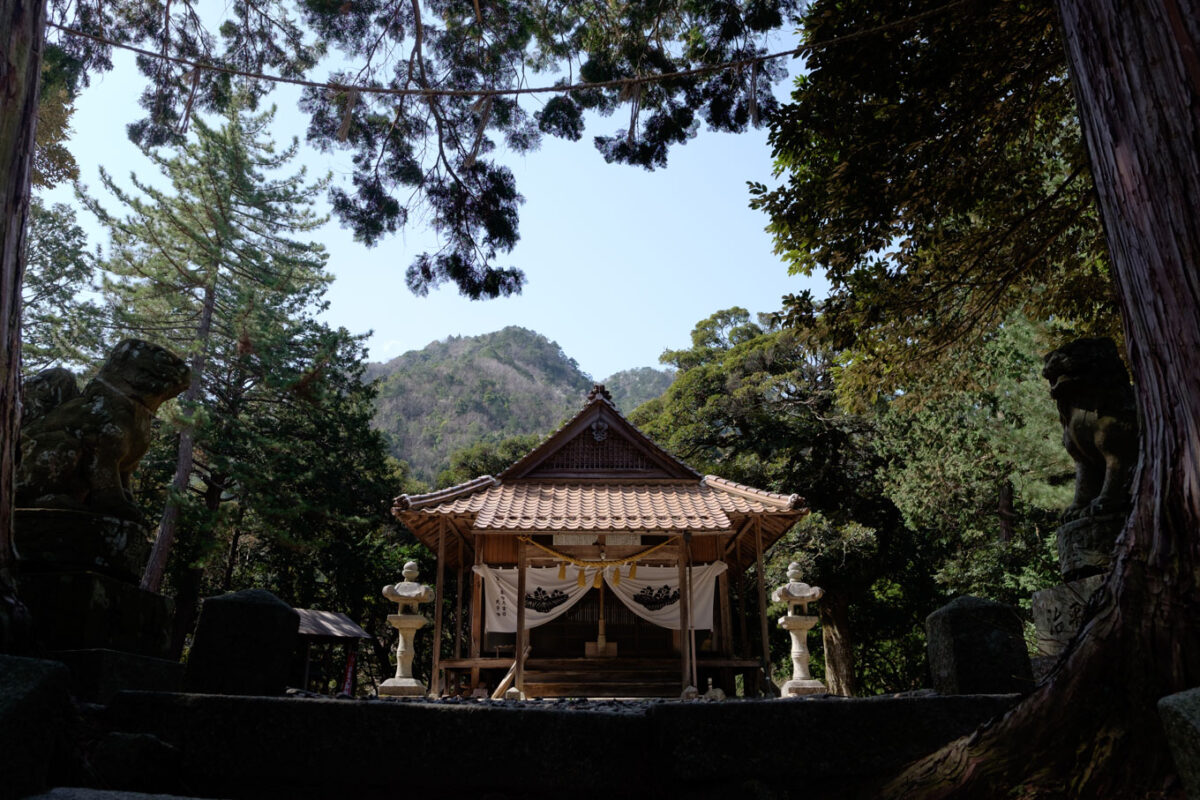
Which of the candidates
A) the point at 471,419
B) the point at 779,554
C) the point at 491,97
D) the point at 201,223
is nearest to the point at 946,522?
the point at 779,554

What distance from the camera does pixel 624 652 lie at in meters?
12.9

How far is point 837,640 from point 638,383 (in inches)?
2968

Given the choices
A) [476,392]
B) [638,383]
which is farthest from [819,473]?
[638,383]

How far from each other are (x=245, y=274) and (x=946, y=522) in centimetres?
1892

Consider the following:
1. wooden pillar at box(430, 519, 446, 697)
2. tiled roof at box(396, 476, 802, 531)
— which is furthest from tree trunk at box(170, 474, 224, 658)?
tiled roof at box(396, 476, 802, 531)

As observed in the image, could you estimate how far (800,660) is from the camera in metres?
9.55

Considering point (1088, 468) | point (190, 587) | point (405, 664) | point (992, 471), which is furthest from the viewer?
point (190, 587)

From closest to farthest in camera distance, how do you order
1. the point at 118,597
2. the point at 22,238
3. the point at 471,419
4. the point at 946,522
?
the point at 22,238
the point at 118,597
the point at 946,522
the point at 471,419

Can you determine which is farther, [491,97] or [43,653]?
[491,97]

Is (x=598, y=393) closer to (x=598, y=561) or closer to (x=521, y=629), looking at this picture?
(x=598, y=561)

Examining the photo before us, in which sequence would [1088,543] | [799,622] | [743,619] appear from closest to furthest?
[1088,543], [799,622], [743,619]

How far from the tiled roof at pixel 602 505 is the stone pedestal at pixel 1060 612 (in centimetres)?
591

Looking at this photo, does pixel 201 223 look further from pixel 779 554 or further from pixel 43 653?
pixel 43 653

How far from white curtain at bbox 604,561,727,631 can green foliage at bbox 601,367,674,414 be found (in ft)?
216
